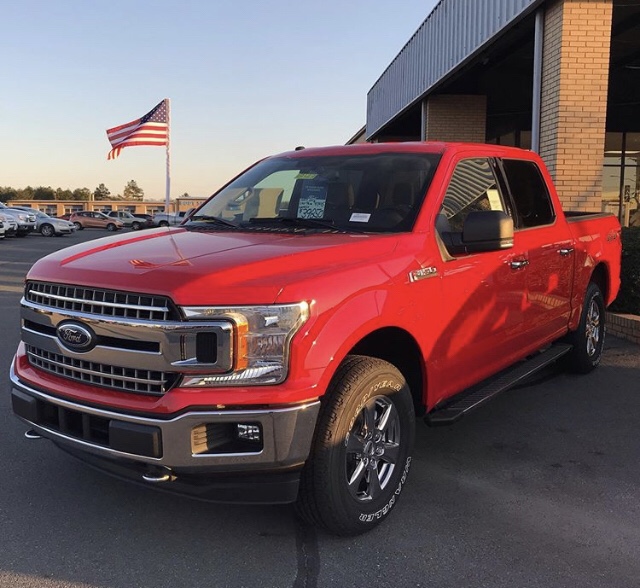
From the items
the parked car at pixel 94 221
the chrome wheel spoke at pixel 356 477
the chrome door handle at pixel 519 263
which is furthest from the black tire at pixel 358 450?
the parked car at pixel 94 221

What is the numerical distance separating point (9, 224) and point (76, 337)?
97.6 feet

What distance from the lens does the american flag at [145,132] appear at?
899 inches

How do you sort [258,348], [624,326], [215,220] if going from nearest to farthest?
[258,348] → [215,220] → [624,326]

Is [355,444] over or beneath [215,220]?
beneath

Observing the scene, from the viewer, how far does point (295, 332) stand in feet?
8.66

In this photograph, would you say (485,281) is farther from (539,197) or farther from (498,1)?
(498,1)

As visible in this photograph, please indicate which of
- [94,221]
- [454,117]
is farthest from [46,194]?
[454,117]

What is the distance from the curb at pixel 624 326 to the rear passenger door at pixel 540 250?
7.33ft

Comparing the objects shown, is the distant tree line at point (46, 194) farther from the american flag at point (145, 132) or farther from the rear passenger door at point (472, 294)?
the rear passenger door at point (472, 294)

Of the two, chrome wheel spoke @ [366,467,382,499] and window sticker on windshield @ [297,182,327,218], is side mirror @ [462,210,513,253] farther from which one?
chrome wheel spoke @ [366,467,382,499]

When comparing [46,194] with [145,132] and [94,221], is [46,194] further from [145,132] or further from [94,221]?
[145,132]

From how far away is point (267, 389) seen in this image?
2.61 m

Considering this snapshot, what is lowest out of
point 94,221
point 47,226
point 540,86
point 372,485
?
point 372,485

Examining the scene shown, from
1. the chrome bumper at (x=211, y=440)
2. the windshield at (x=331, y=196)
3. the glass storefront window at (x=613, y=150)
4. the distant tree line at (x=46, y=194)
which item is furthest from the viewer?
the distant tree line at (x=46, y=194)
